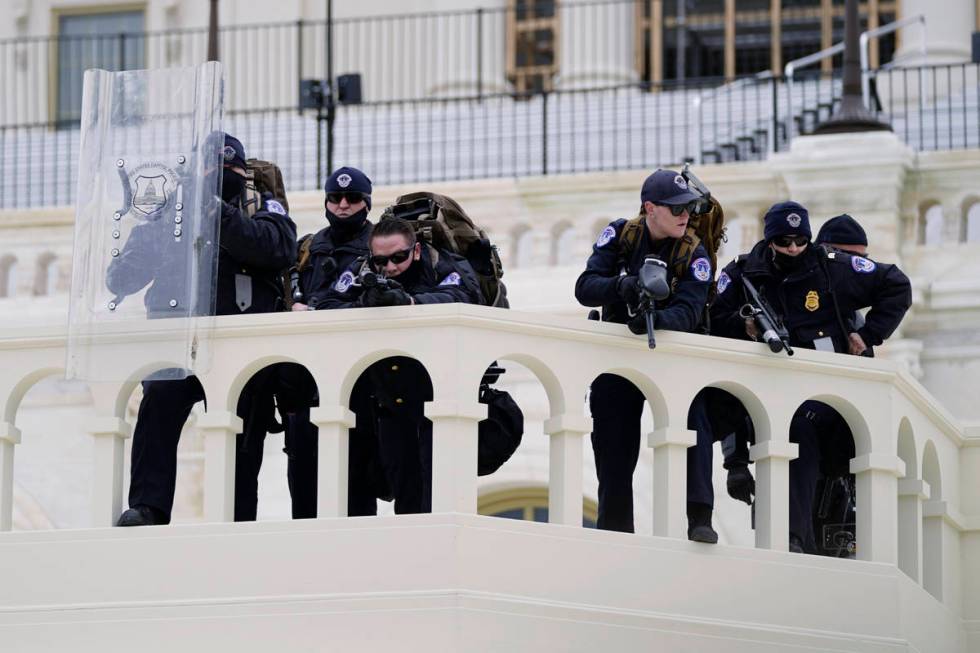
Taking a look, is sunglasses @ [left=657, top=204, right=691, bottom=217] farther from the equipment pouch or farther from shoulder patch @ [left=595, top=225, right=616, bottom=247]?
the equipment pouch

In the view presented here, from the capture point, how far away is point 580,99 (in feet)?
78.6

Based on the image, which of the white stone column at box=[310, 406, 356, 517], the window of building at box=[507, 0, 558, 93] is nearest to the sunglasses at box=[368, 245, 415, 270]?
the white stone column at box=[310, 406, 356, 517]

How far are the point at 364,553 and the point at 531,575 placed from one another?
619mm

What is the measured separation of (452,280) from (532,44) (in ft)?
64.9

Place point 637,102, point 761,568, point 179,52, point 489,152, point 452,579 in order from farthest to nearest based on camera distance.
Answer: point 179,52 → point 637,102 → point 489,152 → point 761,568 → point 452,579

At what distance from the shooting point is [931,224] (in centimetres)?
1789

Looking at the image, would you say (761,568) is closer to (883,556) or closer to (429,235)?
(883,556)

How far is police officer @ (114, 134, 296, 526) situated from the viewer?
10172mm

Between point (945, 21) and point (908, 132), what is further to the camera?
point (945, 21)

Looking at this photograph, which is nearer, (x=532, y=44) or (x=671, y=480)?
(x=671, y=480)

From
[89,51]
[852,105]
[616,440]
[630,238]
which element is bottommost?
[616,440]

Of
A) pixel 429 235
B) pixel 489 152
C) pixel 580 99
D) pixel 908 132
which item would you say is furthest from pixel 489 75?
pixel 429 235

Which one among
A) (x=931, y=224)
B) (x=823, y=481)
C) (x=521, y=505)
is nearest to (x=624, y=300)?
(x=823, y=481)

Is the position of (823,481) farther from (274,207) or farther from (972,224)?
(972,224)
